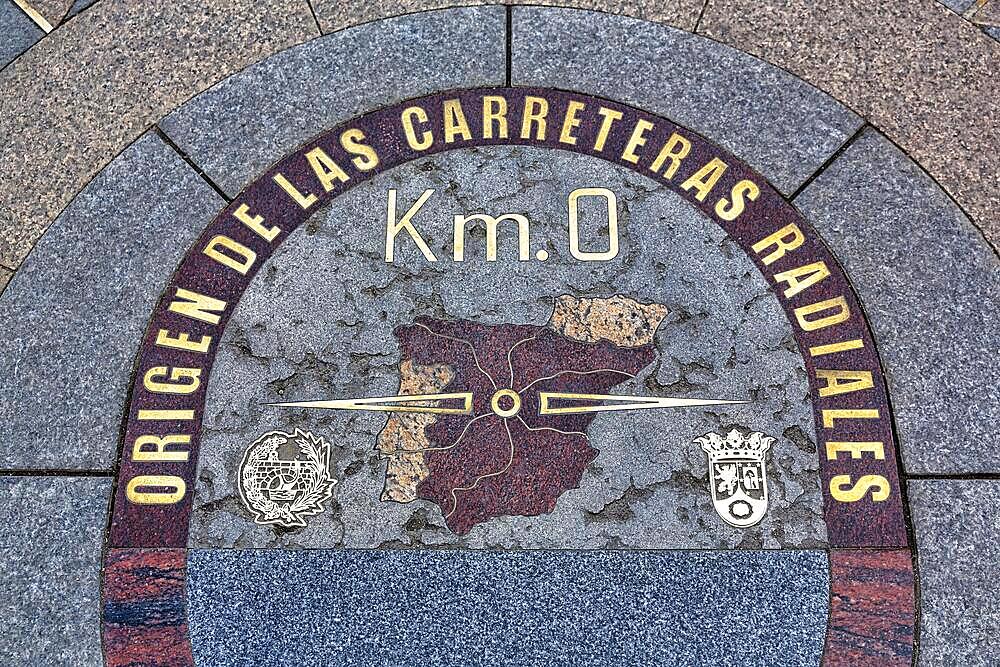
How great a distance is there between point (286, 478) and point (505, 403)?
0.94 m

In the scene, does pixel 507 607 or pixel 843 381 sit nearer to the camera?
pixel 507 607

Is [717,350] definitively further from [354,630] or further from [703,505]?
[354,630]

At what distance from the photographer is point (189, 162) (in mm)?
4215

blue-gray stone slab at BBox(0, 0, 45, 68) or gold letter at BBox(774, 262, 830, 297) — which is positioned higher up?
blue-gray stone slab at BBox(0, 0, 45, 68)

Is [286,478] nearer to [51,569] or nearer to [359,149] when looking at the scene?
[51,569]

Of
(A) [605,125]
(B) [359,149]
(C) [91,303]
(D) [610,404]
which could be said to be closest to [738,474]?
(D) [610,404]

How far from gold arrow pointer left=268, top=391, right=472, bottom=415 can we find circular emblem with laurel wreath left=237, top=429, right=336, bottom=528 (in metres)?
0.13

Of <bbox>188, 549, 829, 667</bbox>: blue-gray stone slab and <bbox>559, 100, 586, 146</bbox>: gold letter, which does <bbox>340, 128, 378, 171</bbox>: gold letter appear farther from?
<bbox>188, 549, 829, 667</bbox>: blue-gray stone slab

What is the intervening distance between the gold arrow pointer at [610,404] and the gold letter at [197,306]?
4.80ft

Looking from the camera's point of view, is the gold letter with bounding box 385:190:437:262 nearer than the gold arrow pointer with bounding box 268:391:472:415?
No

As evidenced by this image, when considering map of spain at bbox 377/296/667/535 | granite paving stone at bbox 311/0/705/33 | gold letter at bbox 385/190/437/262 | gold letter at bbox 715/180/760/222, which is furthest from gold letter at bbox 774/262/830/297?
gold letter at bbox 385/190/437/262

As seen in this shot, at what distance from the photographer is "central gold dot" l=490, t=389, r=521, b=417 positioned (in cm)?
367

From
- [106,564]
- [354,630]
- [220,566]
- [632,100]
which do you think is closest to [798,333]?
[632,100]

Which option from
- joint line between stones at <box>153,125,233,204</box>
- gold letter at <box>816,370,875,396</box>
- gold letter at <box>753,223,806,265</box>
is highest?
joint line between stones at <box>153,125,233,204</box>
